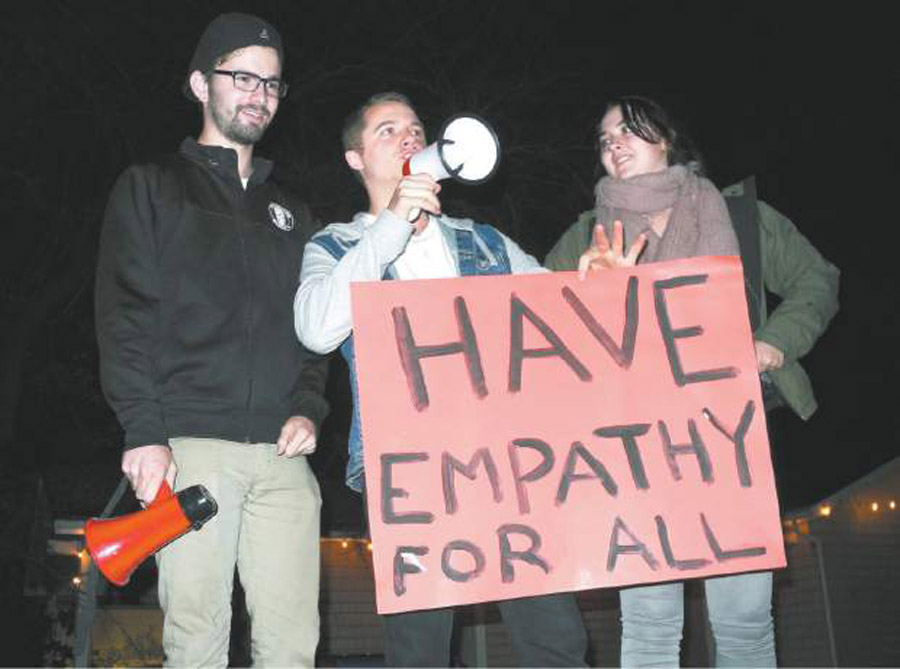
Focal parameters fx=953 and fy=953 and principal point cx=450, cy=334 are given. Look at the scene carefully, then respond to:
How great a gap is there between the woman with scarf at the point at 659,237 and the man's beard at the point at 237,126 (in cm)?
107

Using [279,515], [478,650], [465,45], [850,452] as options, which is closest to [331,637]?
[478,650]

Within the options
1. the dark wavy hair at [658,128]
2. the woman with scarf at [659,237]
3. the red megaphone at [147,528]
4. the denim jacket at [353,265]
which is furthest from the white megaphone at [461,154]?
the red megaphone at [147,528]

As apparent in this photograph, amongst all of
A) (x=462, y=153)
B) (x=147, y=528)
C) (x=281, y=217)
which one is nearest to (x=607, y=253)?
(x=462, y=153)

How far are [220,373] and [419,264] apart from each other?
69 cm

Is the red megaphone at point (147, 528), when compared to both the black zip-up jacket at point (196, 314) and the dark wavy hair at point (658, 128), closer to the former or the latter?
the black zip-up jacket at point (196, 314)

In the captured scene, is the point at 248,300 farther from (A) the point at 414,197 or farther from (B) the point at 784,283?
(B) the point at 784,283

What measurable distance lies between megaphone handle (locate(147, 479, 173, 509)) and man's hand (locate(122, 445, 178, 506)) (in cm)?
1

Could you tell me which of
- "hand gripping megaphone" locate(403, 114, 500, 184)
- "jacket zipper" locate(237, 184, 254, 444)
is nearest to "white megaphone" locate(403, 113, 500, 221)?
"hand gripping megaphone" locate(403, 114, 500, 184)

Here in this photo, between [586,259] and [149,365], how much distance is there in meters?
1.26

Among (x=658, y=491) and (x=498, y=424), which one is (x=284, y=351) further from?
(x=658, y=491)

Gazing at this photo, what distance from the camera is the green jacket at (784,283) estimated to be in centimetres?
289

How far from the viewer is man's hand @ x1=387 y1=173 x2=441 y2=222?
2.57 metres

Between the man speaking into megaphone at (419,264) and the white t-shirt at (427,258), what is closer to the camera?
the man speaking into megaphone at (419,264)

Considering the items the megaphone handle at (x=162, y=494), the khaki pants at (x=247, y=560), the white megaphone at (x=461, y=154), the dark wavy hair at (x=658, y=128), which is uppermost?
the dark wavy hair at (x=658, y=128)
